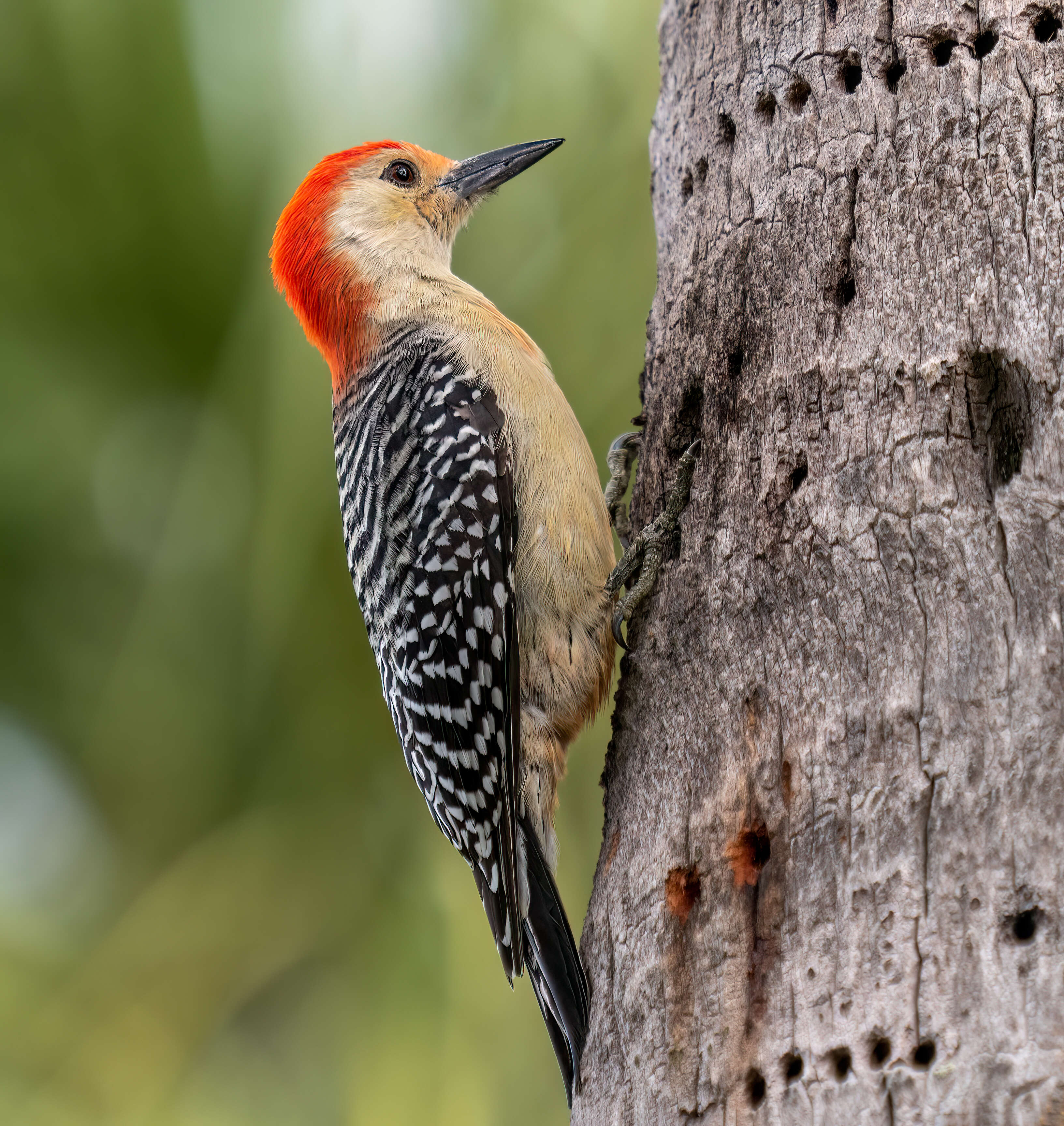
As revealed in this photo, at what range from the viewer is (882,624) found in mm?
1739

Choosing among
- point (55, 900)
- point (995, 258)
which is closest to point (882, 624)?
point (995, 258)

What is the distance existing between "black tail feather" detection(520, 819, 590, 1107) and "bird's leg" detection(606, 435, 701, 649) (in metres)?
0.66

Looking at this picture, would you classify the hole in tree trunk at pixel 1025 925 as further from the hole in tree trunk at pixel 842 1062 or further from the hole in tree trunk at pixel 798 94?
the hole in tree trunk at pixel 798 94

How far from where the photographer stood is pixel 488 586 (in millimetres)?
2654

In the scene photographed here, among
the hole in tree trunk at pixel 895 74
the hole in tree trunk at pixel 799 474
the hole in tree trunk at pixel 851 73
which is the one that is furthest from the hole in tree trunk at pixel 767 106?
the hole in tree trunk at pixel 799 474

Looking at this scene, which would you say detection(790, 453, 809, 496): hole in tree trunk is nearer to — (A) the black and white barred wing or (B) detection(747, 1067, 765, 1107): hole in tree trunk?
(A) the black and white barred wing

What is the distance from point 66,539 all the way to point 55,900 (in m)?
1.77

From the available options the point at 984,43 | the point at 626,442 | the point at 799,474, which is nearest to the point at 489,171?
the point at 626,442

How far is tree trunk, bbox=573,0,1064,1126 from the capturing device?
4.88 feet

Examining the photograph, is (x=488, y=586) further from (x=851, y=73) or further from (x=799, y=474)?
(x=851, y=73)

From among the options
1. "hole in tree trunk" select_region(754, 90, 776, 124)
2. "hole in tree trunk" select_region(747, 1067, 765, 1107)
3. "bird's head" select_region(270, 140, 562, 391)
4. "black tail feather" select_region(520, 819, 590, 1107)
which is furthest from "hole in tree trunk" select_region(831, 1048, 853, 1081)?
"bird's head" select_region(270, 140, 562, 391)

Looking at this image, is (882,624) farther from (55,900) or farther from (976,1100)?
(55,900)

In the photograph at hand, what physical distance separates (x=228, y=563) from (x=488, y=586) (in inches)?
109

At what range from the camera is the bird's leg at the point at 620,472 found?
332 centimetres
